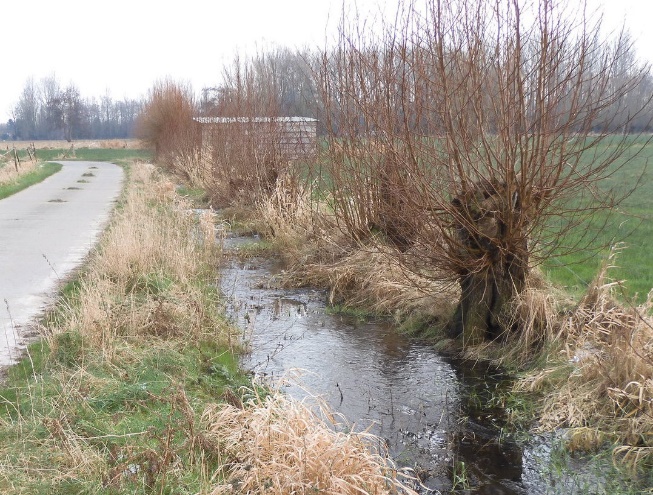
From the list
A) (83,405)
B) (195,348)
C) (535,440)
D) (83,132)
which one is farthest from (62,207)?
(83,132)

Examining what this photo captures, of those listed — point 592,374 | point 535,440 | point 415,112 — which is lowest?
point 535,440

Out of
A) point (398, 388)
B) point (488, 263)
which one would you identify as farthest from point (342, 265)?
point (398, 388)

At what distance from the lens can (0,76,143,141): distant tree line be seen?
98875 millimetres

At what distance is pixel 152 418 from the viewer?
16.0 feet

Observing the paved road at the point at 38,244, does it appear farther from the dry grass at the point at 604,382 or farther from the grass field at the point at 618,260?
the grass field at the point at 618,260

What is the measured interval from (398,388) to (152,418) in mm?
2305

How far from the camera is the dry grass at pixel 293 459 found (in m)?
3.76

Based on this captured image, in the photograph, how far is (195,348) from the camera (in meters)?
6.66

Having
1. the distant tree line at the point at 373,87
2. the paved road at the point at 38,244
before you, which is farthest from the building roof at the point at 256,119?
Result: the paved road at the point at 38,244

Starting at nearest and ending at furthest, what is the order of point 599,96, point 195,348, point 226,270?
point 599,96
point 195,348
point 226,270

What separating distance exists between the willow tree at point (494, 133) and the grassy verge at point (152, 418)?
2467 millimetres

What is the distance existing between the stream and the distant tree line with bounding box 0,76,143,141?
320ft

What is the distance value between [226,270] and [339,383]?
5.38 metres

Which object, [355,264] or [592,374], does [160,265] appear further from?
[592,374]
